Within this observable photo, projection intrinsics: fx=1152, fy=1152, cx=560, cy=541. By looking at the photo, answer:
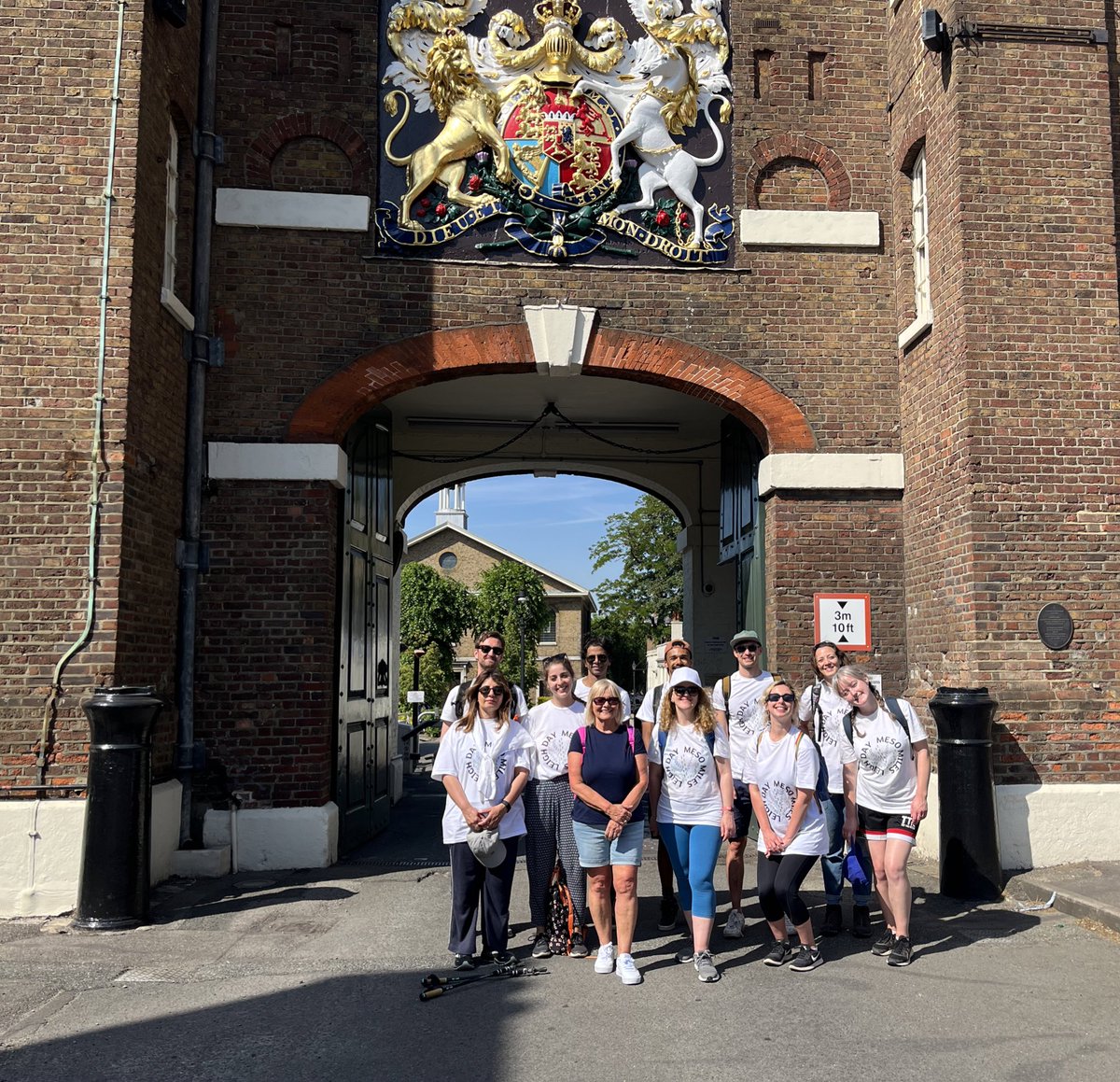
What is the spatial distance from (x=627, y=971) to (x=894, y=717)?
80.1 inches

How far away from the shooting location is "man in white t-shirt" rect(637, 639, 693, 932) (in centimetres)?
664

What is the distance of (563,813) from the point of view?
6.56 m

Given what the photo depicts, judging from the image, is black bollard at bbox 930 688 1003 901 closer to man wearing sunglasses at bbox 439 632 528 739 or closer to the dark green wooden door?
man wearing sunglasses at bbox 439 632 528 739

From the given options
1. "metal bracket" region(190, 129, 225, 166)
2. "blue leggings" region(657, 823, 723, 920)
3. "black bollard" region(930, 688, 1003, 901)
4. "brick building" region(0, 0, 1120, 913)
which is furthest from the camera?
"metal bracket" region(190, 129, 225, 166)

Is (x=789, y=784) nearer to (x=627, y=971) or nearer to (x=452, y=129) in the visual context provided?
(x=627, y=971)

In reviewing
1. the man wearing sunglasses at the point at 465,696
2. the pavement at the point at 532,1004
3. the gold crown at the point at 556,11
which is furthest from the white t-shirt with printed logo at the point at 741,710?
the gold crown at the point at 556,11

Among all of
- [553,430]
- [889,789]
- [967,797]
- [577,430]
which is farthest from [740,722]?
[553,430]

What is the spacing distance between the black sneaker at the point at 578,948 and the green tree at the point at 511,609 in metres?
46.2

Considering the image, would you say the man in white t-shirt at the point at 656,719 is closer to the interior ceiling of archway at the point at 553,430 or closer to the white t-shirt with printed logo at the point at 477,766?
the white t-shirt with printed logo at the point at 477,766

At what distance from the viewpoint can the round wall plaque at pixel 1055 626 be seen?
28.3ft

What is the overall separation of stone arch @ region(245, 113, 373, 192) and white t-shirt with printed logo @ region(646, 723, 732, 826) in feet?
20.2

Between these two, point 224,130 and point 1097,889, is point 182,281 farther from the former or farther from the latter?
point 1097,889

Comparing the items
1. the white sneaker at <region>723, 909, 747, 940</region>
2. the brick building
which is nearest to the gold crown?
the brick building

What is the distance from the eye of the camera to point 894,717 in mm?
6453
